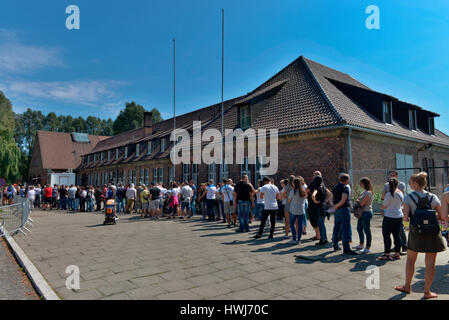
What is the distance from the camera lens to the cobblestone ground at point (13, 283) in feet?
15.2

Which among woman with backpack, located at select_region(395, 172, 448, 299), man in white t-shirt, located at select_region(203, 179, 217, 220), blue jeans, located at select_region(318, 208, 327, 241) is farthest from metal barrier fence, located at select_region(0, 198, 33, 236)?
woman with backpack, located at select_region(395, 172, 448, 299)

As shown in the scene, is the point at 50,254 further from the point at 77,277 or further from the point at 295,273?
the point at 295,273

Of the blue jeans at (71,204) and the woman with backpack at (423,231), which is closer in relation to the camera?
the woman with backpack at (423,231)

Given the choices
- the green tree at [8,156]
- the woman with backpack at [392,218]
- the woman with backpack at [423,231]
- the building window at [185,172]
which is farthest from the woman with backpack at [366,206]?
the green tree at [8,156]

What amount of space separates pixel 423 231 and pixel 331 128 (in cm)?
A: 992

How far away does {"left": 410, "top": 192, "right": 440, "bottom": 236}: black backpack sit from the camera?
4.20 m

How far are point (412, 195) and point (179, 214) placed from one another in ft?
40.6

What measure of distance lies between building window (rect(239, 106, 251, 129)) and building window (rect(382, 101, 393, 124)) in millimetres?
8020

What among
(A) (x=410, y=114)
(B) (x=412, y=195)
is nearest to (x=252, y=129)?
(A) (x=410, y=114)

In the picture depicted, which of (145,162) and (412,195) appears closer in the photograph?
(412,195)

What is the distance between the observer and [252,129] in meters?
18.1

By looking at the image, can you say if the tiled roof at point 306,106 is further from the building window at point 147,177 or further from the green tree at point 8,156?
the green tree at point 8,156

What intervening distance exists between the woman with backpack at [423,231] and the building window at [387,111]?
46.9 ft

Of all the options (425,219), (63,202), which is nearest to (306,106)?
(425,219)
